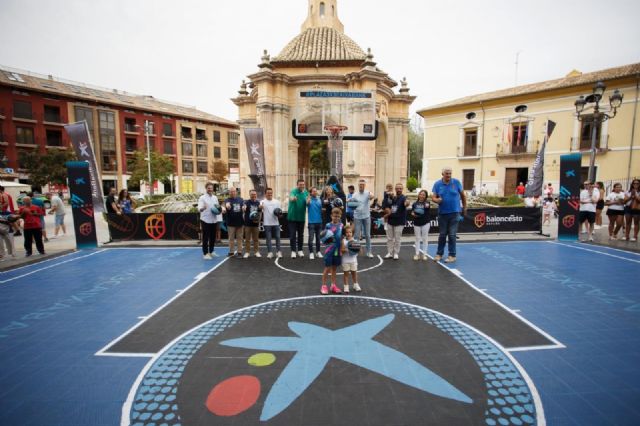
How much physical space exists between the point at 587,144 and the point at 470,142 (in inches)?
391

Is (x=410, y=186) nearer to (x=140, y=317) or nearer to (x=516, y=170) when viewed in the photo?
(x=516, y=170)

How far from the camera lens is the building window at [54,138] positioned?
39.8m

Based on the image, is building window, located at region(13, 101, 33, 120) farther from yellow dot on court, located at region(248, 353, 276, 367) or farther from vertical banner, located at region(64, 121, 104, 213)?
yellow dot on court, located at region(248, 353, 276, 367)

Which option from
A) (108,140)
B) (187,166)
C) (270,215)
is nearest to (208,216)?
(270,215)

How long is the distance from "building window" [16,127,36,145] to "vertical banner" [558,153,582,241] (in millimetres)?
51528

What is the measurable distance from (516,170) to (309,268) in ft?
101

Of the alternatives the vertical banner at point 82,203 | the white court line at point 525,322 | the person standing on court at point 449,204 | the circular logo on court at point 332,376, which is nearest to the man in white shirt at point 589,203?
the person standing on court at point 449,204

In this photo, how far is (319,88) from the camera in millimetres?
20500

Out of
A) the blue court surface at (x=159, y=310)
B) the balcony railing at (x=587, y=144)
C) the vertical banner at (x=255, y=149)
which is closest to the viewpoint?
the blue court surface at (x=159, y=310)

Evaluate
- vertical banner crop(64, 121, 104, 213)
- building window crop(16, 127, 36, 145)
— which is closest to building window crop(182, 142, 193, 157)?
building window crop(16, 127, 36, 145)

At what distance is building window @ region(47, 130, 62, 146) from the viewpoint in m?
39.8

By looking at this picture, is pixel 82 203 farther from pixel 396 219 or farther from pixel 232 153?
pixel 232 153

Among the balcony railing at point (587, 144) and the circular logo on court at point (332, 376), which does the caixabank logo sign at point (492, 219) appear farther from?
the balcony railing at point (587, 144)

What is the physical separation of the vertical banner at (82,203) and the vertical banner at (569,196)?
16115 mm
